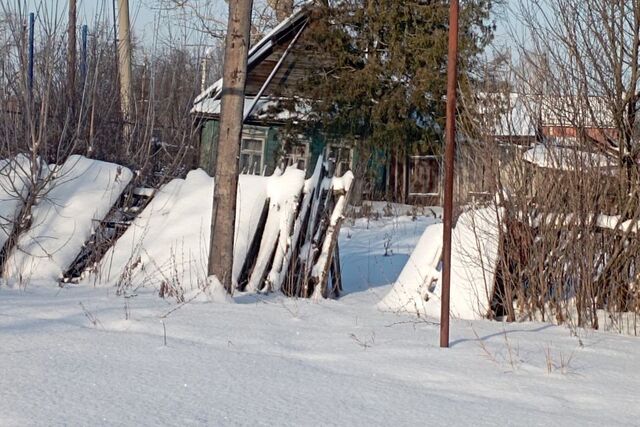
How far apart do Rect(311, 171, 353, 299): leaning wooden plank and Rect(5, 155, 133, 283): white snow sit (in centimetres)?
233

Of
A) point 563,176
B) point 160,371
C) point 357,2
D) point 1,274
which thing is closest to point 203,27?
point 357,2

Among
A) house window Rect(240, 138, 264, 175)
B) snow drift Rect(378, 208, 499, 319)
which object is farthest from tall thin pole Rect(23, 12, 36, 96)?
house window Rect(240, 138, 264, 175)

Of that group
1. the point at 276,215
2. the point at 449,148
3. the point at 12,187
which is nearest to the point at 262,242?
the point at 276,215

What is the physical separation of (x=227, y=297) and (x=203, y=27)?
76.1 feet

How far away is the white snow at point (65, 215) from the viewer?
10141mm

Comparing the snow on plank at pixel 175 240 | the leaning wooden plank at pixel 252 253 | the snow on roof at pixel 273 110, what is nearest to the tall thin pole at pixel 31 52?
the snow on plank at pixel 175 240

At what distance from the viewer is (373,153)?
28266 millimetres

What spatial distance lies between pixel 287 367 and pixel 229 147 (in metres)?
3.45

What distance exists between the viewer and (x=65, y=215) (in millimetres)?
10586

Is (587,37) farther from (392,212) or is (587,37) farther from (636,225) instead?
(392,212)

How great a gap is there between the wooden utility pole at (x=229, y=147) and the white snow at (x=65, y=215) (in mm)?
2101

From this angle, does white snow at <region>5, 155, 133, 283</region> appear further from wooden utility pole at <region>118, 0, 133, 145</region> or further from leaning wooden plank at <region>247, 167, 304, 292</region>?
leaning wooden plank at <region>247, 167, 304, 292</region>

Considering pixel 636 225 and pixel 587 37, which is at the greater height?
pixel 587 37

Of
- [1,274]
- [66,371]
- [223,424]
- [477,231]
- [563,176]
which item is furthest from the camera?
[1,274]
